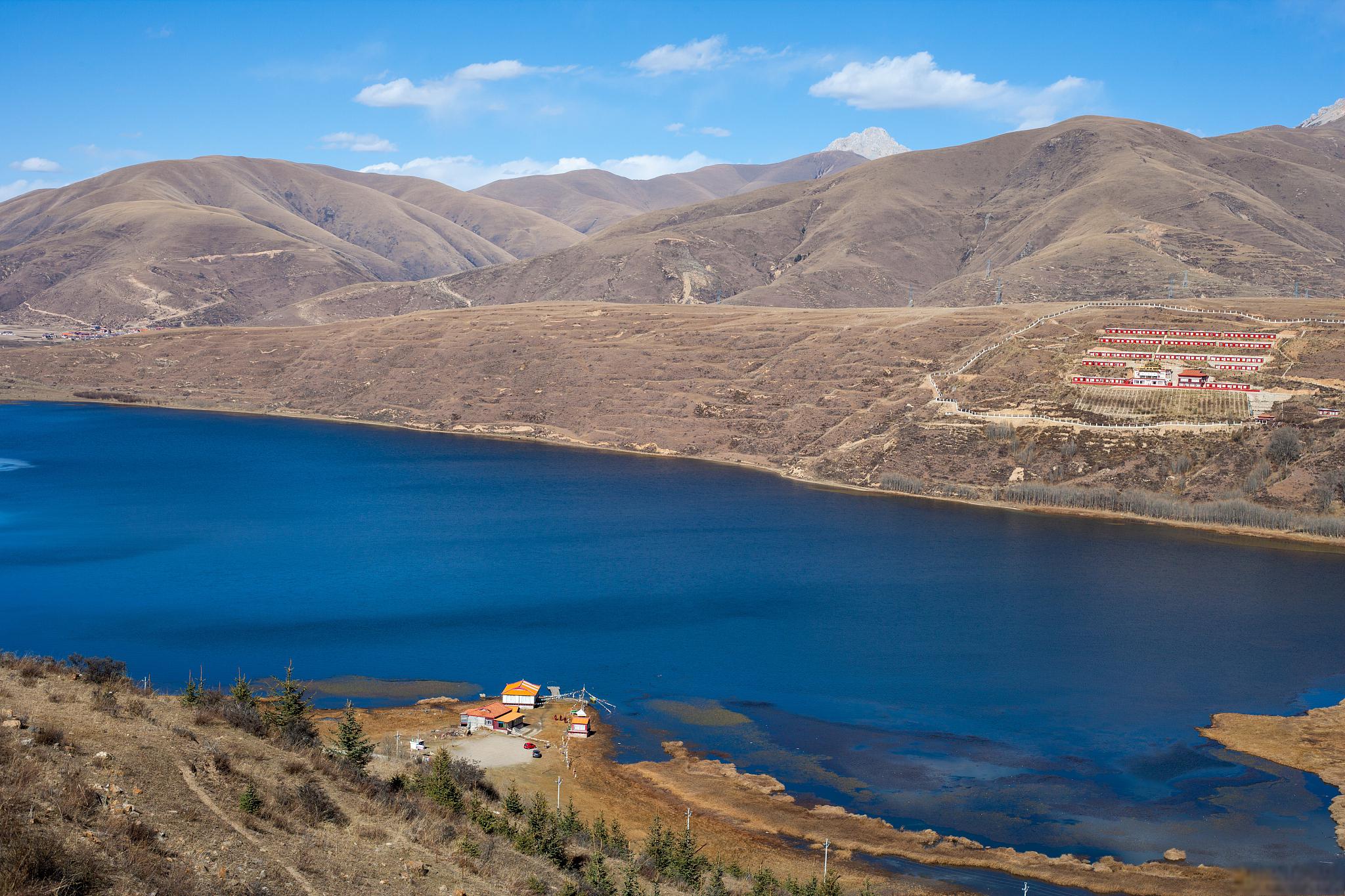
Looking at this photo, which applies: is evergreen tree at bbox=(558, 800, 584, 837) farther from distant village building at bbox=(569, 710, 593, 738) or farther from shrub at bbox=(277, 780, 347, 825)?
shrub at bbox=(277, 780, 347, 825)

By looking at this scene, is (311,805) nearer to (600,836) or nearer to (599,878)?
(599,878)

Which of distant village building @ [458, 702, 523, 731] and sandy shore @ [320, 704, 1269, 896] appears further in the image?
distant village building @ [458, 702, 523, 731]

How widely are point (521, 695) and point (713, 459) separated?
244 feet

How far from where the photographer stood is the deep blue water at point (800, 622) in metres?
42.7

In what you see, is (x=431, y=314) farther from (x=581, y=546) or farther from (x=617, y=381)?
(x=581, y=546)

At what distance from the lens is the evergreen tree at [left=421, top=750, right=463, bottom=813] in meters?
27.2

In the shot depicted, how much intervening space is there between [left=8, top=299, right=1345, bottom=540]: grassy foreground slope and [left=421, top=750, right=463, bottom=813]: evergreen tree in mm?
76870

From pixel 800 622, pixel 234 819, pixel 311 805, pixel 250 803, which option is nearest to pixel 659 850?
pixel 311 805

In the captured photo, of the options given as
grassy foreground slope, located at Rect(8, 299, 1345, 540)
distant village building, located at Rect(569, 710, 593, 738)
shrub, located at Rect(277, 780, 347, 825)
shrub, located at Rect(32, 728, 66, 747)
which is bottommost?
distant village building, located at Rect(569, 710, 593, 738)

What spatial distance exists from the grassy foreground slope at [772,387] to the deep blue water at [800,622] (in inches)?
378

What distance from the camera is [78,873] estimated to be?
15344 millimetres

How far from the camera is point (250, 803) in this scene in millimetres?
20516

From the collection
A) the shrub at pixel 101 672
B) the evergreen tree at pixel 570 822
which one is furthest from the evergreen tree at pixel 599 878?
the shrub at pixel 101 672

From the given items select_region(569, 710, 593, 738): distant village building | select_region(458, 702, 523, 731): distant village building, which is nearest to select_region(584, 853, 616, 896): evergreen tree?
select_region(569, 710, 593, 738): distant village building
